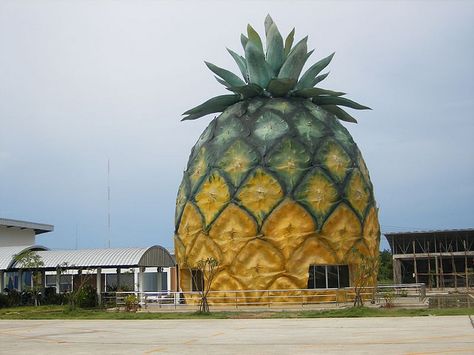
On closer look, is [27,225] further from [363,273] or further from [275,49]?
[363,273]

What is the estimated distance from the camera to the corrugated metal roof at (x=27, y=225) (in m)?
50.0

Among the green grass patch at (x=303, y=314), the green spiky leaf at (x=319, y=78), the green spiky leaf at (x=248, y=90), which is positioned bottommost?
the green grass patch at (x=303, y=314)

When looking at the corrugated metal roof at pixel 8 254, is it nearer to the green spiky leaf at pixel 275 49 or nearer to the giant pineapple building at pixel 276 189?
the giant pineapple building at pixel 276 189

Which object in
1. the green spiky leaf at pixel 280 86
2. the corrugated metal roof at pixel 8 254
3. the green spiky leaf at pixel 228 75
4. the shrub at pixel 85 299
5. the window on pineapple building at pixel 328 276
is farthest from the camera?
the corrugated metal roof at pixel 8 254

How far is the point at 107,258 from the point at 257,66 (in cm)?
1289

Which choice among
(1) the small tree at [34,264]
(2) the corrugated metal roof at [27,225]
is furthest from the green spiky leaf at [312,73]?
(2) the corrugated metal roof at [27,225]

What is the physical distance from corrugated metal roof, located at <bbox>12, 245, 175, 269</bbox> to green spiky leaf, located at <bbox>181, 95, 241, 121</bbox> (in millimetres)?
7873

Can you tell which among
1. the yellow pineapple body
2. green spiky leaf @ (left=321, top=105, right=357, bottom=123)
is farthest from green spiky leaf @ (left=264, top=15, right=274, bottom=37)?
green spiky leaf @ (left=321, top=105, right=357, bottom=123)

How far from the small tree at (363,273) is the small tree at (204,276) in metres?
5.44

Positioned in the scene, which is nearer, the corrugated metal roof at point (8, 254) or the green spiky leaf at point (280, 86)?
the green spiky leaf at point (280, 86)

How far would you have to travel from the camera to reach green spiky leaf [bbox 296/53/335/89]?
2798cm

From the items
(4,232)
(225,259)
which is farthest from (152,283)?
(225,259)

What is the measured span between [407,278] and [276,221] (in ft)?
127

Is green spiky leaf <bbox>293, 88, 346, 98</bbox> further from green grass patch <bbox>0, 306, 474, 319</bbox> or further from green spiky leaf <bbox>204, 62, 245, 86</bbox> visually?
green grass patch <bbox>0, 306, 474, 319</bbox>
